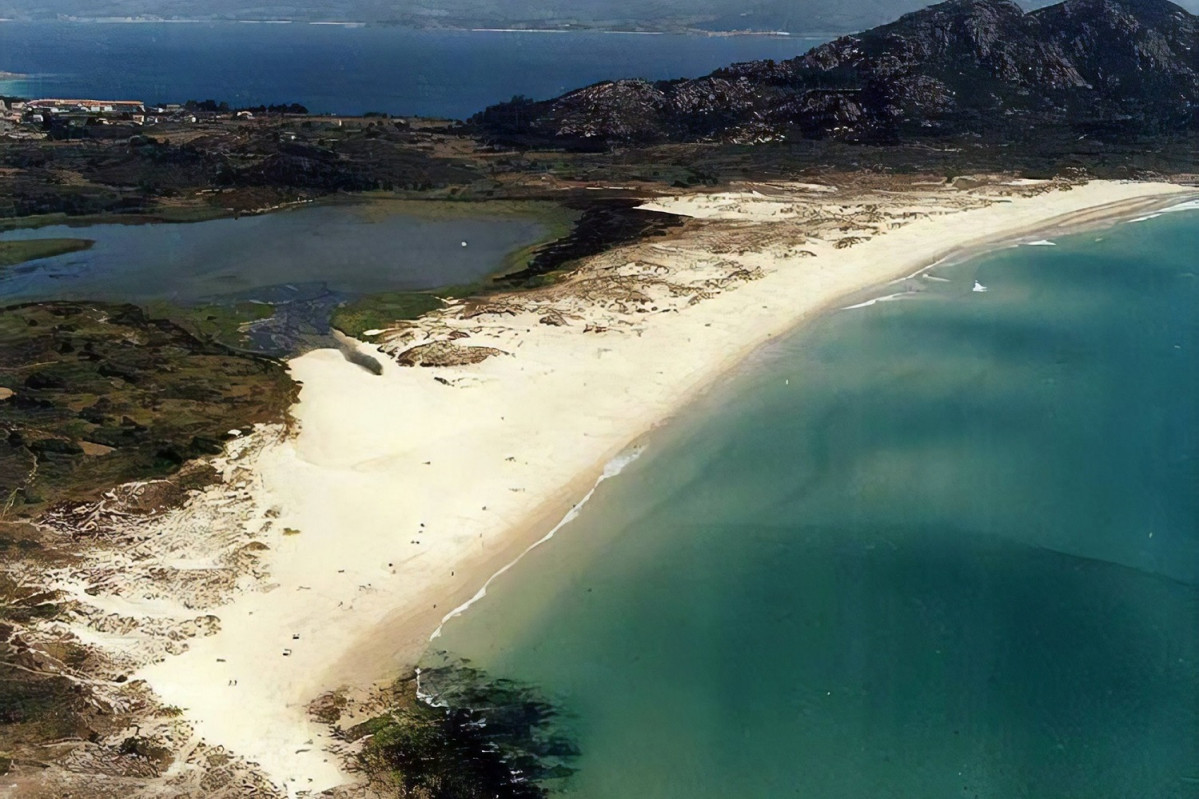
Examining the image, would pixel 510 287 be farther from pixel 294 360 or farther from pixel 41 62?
pixel 41 62

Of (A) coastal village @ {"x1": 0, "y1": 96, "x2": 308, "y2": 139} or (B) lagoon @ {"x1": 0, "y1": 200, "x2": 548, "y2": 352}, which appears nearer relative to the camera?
(B) lagoon @ {"x1": 0, "y1": 200, "x2": 548, "y2": 352}

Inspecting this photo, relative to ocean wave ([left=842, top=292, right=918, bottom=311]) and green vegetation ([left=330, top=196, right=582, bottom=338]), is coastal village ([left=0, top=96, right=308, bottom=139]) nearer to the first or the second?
green vegetation ([left=330, top=196, right=582, bottom=338])

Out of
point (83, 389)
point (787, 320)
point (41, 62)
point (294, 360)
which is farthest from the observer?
point (41, 62)

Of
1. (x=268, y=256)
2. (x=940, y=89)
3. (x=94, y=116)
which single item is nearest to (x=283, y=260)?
(x=268, y=256)

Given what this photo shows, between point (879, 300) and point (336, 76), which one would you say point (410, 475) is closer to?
point (879, 300)

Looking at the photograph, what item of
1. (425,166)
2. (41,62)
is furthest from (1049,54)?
(41,62)

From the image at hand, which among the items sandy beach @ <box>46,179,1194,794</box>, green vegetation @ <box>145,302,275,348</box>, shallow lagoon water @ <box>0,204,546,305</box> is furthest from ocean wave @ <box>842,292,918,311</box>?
green vegetation @ <box>145,302,275,348</box>

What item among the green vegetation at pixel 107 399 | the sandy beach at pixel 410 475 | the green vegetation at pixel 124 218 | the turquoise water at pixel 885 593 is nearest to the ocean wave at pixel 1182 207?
the sandy beach at pixel 410 475
